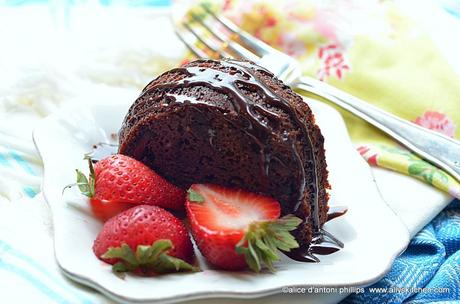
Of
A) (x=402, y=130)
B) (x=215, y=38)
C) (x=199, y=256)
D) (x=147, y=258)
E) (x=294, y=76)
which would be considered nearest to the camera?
(x=147, y=258)

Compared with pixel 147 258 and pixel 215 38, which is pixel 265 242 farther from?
pixel 215 38

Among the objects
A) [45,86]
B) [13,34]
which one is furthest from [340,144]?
[13,34]

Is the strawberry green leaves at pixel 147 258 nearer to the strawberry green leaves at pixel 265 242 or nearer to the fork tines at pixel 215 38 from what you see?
the strawberry green leaves at pixel 265 242

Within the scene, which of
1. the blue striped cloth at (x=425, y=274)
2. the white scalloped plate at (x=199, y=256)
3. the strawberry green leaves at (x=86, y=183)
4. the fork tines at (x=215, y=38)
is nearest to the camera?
the white scalloped plate at (x=199, y=256)

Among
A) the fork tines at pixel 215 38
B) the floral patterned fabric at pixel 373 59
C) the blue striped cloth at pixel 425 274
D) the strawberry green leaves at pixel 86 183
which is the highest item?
the floral patterned fabric at pixel 373 59

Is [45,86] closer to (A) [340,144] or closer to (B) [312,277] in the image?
(A) [340,144]

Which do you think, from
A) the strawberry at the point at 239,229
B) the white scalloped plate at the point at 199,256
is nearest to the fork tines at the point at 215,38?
the white scalloped plate at the point at 199,256

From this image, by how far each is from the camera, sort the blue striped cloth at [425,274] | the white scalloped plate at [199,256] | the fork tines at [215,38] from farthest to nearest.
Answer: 1. the fork tines at [215,38]
2. the blue striped cloth at [425,274]
3. the white scalloped plate at [199,256]

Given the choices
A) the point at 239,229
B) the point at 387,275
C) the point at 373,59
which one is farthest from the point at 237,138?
the point at 373,59
